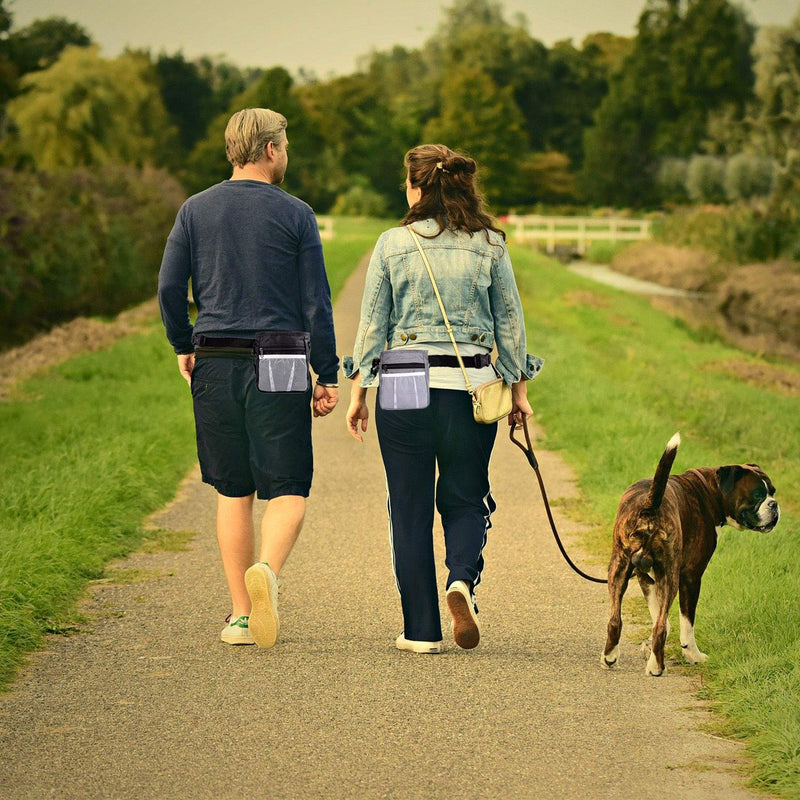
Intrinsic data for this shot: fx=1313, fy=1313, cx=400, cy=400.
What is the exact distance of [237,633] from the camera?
5.45 meters

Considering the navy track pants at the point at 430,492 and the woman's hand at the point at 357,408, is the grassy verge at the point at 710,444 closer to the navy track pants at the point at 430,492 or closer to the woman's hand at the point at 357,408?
the navy track pants at the point at 430,492

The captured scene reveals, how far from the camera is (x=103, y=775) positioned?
3.95 meters

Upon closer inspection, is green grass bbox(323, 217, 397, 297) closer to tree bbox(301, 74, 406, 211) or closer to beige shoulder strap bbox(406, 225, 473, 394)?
tree bbox(301, 74, 406, 211)

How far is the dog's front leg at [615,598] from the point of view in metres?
4.89

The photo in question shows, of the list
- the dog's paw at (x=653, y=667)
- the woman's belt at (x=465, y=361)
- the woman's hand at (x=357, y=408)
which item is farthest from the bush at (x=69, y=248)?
the dog's paw at (x=653, y=667)

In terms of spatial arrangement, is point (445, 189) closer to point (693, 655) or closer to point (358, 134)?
point (693, 655)

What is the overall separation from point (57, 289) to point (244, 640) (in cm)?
1764

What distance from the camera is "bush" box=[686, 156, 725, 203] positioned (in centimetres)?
7519

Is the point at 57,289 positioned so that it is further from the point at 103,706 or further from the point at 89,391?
the point at 103,706

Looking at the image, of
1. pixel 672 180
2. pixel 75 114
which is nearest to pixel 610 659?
pixel 75 114

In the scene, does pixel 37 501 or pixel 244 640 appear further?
pixel 37 501

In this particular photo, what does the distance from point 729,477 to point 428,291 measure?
1413mm

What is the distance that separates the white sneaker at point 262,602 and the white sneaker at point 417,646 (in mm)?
514

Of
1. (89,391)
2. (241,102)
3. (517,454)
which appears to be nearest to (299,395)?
(517,454)
